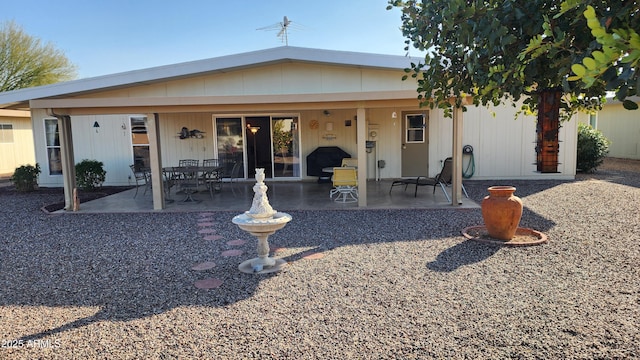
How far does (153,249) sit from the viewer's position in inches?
201

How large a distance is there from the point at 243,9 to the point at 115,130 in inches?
219

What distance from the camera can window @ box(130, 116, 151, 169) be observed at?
10.8m

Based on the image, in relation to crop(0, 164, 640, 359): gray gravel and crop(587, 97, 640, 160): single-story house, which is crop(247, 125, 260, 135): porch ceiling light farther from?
crop(587, 97, 640, 160): single-story house

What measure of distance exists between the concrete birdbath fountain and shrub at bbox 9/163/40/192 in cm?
875

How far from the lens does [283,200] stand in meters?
8.36

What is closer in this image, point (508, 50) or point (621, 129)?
point (508, 50)

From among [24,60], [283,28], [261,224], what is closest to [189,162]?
[283,28]

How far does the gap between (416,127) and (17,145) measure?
15.1 m

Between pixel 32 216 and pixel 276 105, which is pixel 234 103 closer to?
pixel 276 105

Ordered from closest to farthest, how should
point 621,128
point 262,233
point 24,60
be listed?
1. point 262,233
2. point 621,128
3. point 24,60

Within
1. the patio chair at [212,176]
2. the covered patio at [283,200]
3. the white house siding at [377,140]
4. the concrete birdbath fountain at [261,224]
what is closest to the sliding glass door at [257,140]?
the white house siding at [377,140]

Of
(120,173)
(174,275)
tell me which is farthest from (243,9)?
(174,275)

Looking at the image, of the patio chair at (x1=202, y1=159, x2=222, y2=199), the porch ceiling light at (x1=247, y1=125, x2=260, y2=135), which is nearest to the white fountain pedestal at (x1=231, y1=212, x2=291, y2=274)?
the patio chair at (x1=202, y1=159, x2=222, y2=199)

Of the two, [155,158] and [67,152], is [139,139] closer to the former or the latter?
[67,152]
